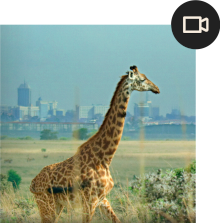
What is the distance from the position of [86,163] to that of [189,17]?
261 cm

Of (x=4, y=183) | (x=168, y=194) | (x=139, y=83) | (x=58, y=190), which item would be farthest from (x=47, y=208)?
(x=4, y=183)

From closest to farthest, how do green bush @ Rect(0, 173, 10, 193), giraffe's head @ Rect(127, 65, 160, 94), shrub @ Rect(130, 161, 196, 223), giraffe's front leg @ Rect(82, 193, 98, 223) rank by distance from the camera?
giraffe's front leg @ Rect(82, 193, 98, 223) < giraffe's head @ Rect(127, 65, 160, 94) < shrub @ Rect(130, 161, 196, 223) < green bush @ Rect(0, 173, 10, 193)

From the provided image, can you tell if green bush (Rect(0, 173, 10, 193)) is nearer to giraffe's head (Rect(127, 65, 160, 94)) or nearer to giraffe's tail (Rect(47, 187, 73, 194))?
giraffe's tail (Rect(47, 187, 73, 194))

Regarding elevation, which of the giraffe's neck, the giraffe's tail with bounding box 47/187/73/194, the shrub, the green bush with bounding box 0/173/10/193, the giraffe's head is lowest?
the green bush with bounding box 0/173/10/193

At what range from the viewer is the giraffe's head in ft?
14.3

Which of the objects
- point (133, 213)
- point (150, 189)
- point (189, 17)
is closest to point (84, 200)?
point (133, 213)

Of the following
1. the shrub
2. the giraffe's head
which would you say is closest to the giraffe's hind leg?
the shrub

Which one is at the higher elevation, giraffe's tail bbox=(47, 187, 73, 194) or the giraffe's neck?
the giraffe's neck

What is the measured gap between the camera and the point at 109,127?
14.5 ft

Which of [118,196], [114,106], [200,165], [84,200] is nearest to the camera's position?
[84,200]

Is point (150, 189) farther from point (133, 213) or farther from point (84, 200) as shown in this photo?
point (84, 200)

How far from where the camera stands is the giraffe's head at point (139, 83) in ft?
14.3

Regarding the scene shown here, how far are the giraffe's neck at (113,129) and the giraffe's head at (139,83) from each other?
3.2 inches

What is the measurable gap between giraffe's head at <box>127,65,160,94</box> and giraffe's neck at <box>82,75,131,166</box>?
0.27 ft
